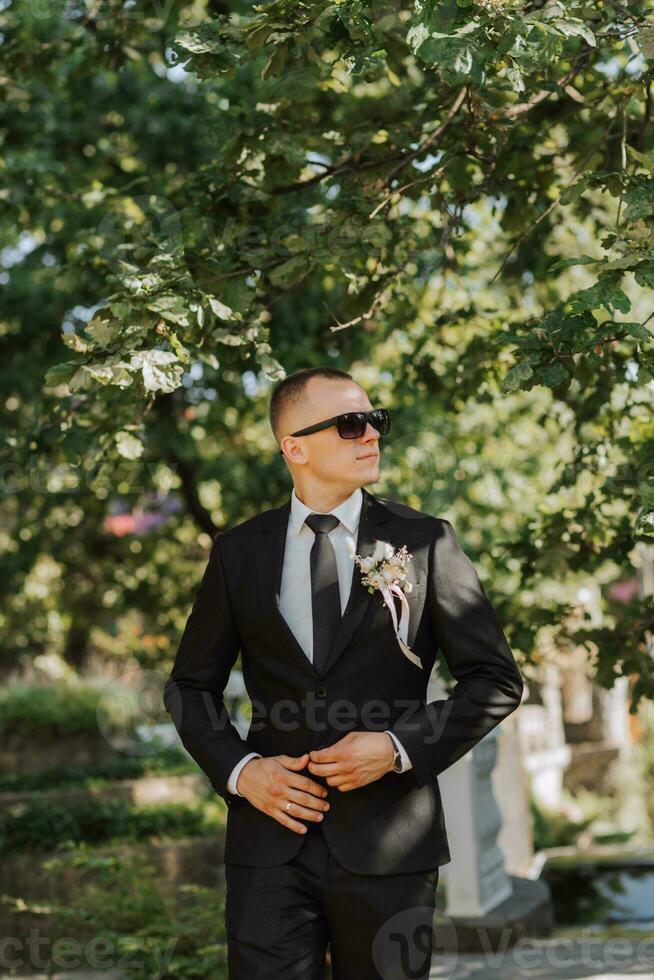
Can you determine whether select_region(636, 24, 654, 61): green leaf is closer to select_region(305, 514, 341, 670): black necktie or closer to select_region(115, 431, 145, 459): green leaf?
select_region(305, 514, 341, 670): black necktie

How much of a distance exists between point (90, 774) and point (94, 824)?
290cm

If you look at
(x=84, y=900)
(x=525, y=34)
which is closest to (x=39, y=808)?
(x=84, y=900)

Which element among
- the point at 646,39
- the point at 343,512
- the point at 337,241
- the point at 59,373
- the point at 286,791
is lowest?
the point at 286,791

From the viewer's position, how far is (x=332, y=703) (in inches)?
127

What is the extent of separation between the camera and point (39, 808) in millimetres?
9430

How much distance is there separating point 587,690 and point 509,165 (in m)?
23.4

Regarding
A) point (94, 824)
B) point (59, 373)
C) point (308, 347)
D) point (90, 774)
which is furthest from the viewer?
point (90, 774)

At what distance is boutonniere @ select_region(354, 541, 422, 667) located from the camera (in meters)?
3.23

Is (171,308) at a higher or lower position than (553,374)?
higher

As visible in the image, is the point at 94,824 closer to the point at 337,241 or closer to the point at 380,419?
the point at 337,241

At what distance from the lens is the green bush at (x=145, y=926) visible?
5.68 metres

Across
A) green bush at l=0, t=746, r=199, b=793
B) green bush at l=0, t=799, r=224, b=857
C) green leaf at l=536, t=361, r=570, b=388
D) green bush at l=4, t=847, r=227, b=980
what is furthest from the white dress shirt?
green bush at l=0, t=746, r=199, b=793

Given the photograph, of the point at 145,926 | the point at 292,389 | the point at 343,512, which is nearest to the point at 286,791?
the point at 343,512

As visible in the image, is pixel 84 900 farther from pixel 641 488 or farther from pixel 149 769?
pixel 149 769
